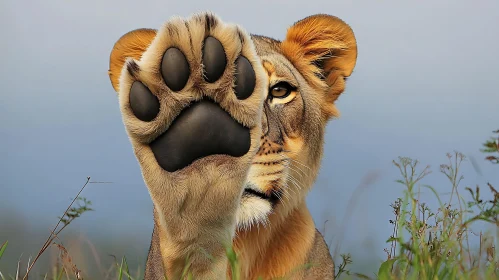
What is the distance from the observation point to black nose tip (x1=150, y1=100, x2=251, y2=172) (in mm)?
2297

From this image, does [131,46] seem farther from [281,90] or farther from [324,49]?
[324,49]

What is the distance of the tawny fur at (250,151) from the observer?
2.33 meters

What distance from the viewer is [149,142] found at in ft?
7.85

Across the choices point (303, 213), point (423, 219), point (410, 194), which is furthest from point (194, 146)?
point (423, 219)

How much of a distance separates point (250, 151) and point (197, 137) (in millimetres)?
260

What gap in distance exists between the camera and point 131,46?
3824mm

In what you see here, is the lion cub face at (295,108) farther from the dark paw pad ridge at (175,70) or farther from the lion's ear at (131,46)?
the dark paw pad ridge at (175,70)

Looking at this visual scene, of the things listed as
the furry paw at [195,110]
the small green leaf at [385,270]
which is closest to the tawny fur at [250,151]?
the furry paw at [195,110]

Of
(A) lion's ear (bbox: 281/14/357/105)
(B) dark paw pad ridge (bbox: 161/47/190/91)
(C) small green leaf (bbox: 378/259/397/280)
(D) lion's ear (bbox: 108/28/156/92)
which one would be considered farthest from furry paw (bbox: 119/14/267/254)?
(A) lion's ear (bbox: 281/14/357/105)

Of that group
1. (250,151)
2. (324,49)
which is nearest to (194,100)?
(250,151)

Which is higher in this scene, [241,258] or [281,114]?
[281,114]

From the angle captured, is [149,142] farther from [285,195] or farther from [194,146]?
[285,195]

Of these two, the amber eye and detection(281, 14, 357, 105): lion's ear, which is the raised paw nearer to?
the amber eye

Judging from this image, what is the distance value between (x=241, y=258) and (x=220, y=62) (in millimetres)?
1507
